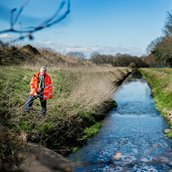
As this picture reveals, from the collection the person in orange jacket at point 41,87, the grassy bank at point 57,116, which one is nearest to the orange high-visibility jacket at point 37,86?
the person in orange jacket at point 41,87

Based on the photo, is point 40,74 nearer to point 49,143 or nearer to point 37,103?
point 37,103

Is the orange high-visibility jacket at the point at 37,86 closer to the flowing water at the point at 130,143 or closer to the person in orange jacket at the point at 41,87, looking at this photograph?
the person in orange jacket at the point at 41,87

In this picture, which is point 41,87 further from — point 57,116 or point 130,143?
point 130,143

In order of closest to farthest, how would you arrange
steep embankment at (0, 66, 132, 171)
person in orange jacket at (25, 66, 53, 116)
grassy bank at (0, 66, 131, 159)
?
steep embankment at (0, 66, 132, 171)
grassy bank at (0, 66, 131, 159)
person in orange jacket at (25, 66, 53, 116)

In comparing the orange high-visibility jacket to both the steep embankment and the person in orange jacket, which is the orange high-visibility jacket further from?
the steep embankment

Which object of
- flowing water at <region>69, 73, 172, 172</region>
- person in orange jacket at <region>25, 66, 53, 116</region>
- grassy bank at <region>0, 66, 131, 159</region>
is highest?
person in orange jacket at <region>25, 66, 53, 116</region>

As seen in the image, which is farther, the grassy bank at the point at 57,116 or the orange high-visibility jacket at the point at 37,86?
the orange high-visibility jacket at the point at 37,86

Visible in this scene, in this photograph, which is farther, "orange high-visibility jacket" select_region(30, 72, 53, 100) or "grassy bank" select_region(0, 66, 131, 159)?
"orange high-visibility jacket" select_region(30, 72, 53, 100)

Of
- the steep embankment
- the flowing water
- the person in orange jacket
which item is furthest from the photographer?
the person in orange jacket

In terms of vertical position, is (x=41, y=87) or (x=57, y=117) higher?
(x=41, y=87)

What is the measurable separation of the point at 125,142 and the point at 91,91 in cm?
648

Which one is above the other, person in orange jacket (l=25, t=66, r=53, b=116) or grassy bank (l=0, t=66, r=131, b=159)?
person in orange jacket (l=25, t=66, r=53, b=116)

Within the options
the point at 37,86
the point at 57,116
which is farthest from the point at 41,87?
the point at 57,116

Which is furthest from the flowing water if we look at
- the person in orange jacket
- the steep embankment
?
the person in orange jacket
